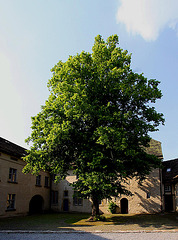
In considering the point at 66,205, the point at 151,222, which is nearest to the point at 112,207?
the point at 66,205

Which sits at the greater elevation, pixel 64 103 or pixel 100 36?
pixel 100 36

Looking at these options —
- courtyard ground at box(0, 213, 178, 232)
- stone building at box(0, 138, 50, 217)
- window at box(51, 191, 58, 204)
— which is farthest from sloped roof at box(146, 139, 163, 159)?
stone building at box(0, 138, 50, 217)

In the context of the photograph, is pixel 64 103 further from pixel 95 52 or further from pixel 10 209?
pixel 10 209

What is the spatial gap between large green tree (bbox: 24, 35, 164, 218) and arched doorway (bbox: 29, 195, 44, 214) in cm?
1345

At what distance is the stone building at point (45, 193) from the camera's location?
22828 millimetres

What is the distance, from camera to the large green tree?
1709 centimetres

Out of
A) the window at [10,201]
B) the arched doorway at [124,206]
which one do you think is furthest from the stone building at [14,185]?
the arched doorway at [124,206]

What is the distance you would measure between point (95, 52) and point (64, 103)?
620 centimetres

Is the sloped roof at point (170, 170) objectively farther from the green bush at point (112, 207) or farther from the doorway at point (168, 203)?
the green bush at point (112, 207)

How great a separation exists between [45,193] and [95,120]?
57.0 feet

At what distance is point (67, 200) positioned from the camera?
31250mm

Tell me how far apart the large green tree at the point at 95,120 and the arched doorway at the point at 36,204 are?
13453mm

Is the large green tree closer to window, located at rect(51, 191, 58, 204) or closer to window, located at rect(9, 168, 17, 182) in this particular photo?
window, located at rect(9, 168, 17, 182)

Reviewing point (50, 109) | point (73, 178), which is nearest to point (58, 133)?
point (50, 109)
